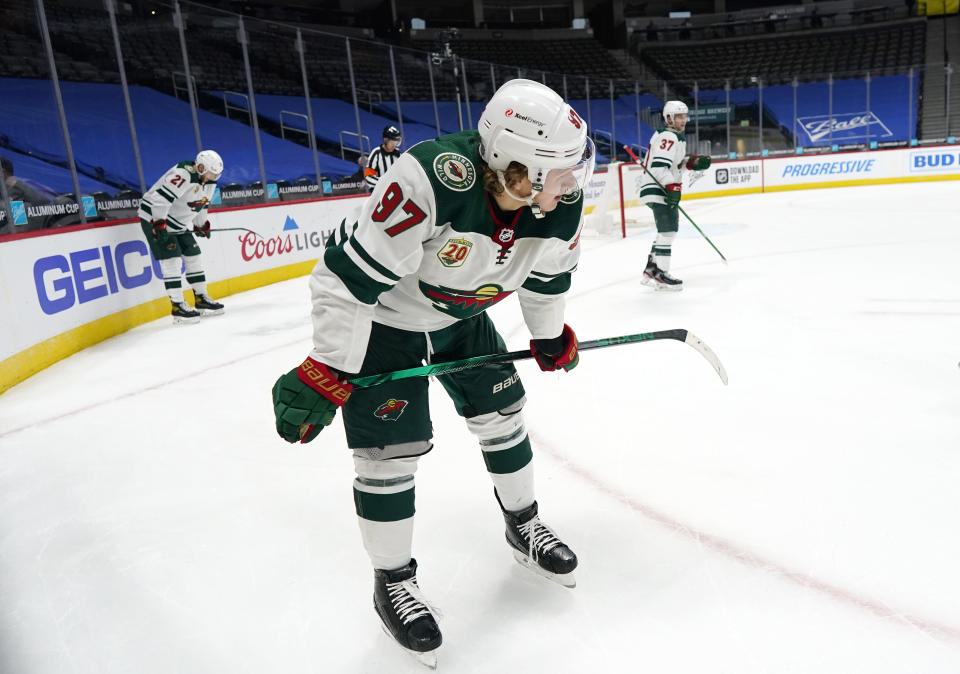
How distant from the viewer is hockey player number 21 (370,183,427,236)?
1.26 meters

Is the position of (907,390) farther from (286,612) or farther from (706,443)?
(286,612)

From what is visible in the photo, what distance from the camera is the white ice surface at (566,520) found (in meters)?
1.48

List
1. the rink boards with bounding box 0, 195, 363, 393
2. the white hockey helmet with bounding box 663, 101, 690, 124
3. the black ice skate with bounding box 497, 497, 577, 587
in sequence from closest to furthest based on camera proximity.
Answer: the black ice skate with bounding box 497, 497, 577, 587 < the rink boards with bounding box 0, 195, 363, 393 < the white hockey helmet with bounding box 663, 101, 690, 124

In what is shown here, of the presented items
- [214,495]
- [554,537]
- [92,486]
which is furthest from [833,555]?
[92,486]

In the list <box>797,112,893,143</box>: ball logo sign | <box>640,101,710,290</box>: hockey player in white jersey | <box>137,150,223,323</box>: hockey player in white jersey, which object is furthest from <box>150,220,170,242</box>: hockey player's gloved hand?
<box>797,112,893,143</box>: ball logo sign

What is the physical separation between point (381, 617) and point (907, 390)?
2339 millimetres

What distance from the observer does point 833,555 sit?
5.60ft

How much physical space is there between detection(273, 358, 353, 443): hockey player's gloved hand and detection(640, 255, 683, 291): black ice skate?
168 inches

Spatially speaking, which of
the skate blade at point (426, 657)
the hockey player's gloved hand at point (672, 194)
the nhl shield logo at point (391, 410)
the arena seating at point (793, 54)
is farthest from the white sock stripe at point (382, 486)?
the arena seating at point (793, 54)

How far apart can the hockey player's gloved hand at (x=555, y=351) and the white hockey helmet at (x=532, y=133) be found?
1.58 ft

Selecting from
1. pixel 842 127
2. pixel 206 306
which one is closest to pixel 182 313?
pixel 206 306

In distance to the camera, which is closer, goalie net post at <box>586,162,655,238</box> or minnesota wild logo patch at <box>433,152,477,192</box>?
minnesota wild logo patch at <box>433,152,477,192</box>

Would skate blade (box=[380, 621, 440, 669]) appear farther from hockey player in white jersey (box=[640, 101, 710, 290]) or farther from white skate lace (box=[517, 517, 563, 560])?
hockey player in white jersey (box=[640, 101, 710, 290])

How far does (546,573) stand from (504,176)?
0.97 meters
